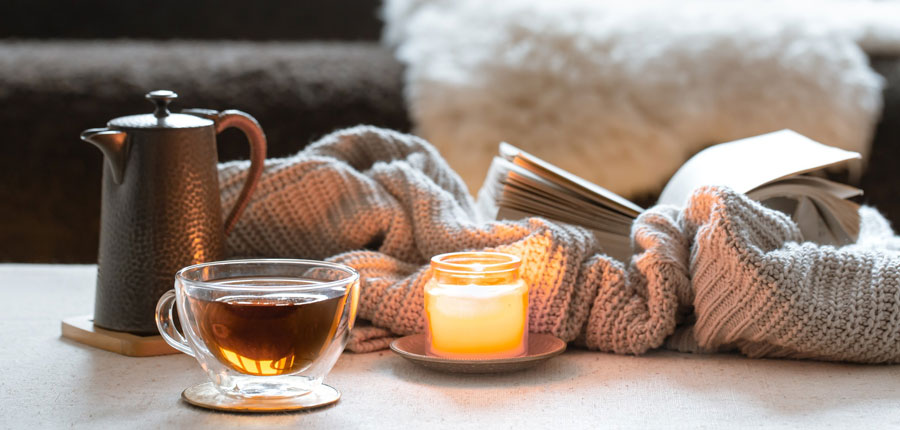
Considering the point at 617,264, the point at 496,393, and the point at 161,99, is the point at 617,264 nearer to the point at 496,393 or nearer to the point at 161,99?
the point at 496,393

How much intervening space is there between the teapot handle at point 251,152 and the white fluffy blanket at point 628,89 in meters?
0.86

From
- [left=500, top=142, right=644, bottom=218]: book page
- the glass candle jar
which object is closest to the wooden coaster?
the glass candle jar

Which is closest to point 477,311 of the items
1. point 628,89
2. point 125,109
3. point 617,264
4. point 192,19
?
point 617,264

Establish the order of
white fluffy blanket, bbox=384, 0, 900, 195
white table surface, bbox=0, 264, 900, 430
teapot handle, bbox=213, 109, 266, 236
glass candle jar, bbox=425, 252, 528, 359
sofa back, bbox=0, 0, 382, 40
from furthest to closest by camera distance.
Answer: sofa back, bbox=0, 0, 382, 40, white fluffy blanket, bbox=384, 0, 900, 195, teapot handle, bbox=213, 109, 266, 236, glass candle jar, bbox=425, 252, 528, 359, white table surface, bbox=0, 264, 900, 430

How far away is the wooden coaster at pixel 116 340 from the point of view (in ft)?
2.44

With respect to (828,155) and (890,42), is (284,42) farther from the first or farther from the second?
(828,155)

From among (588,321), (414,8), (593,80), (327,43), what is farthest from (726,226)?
(327,43)

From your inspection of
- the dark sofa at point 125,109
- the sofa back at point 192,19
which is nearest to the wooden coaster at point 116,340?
the dark sofa at point 125,109

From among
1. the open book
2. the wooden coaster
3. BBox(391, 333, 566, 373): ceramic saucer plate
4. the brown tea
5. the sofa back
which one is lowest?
the wooden coaster

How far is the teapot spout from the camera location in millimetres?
727

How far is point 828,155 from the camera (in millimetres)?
833

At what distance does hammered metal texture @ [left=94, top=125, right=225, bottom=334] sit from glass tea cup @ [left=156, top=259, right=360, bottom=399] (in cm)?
12

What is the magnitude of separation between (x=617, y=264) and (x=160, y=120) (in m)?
0.38

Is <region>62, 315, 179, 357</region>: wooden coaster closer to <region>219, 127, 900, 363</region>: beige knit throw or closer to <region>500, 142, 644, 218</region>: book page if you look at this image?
<region>219, 127, 900, 363</region>: beige knit throw
